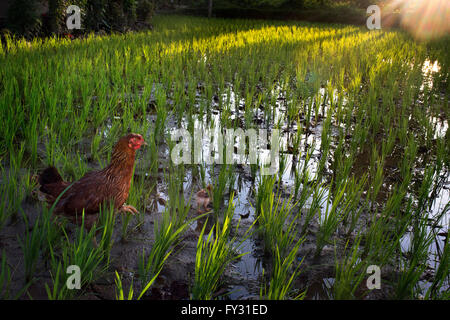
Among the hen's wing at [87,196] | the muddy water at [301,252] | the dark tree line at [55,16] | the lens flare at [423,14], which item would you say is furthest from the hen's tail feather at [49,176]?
the lens flare at [423,14]

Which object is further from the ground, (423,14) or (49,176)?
(423,14)

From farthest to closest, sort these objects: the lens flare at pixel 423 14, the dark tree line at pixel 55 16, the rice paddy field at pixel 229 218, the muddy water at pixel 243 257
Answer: the lens flare at pixel 423 14 < the dark tree line at pixel 55 16 < the muddy water at pixel 243 257 < the rice paddy field at pixel 229 218

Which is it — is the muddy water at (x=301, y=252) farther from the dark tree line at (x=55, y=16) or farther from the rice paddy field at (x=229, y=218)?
the dark tree line at (x=55, y=16)

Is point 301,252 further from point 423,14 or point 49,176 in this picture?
point 423,14

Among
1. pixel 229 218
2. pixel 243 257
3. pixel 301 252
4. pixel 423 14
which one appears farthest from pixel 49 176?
pixel 423 14

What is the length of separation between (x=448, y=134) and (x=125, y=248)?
2874 mm

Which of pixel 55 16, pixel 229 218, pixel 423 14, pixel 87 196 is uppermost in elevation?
pixel 423 14

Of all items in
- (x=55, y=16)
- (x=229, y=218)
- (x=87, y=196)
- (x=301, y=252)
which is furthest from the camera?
(x=55, y=16)

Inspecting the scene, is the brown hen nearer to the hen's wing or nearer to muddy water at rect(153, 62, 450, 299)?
the hen's wing

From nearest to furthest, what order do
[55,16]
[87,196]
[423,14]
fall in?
[87,196]
[55,16]
[423,14]

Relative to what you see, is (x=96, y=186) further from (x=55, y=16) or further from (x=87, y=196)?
(x=55, y=16)

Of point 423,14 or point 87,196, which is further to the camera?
point 423,14
